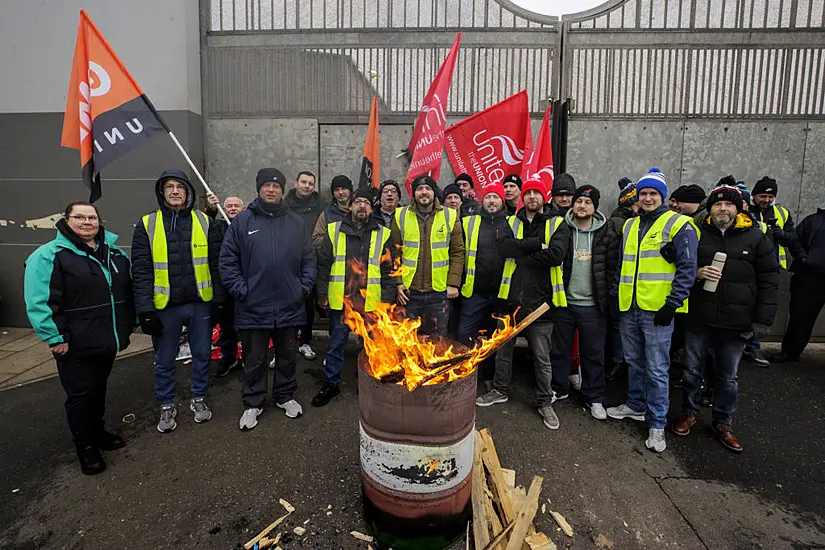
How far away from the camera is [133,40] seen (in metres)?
6.56

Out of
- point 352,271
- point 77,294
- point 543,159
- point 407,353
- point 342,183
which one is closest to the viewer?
point 407,353

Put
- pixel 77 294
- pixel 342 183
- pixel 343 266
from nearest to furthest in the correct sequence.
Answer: pixel 77 294 < pixel 343 266 < pixel 342 183

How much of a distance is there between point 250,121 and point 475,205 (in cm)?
416

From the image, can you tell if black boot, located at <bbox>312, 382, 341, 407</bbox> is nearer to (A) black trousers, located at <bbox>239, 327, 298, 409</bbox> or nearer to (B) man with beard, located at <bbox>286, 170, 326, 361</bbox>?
(A) black trousers, located at <bbox>239, 327, 298, 409</bbox>

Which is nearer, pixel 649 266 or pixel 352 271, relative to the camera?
pixel 649 266

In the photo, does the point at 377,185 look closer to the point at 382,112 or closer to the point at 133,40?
the point at 382,112

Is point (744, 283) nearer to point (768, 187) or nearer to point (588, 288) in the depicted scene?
point (588, 288)

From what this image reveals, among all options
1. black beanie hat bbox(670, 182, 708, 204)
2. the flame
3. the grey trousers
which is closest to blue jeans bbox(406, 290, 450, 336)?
the grey trousers

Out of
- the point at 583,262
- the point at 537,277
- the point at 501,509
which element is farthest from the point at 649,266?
the point at 501,509

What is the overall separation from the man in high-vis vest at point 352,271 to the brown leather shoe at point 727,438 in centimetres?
340

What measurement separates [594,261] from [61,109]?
327 inches

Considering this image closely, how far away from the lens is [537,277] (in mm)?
4270

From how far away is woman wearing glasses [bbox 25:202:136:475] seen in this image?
126 inches

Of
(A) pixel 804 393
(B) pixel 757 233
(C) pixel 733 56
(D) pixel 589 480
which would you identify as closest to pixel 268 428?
(D) pixel 589 480
